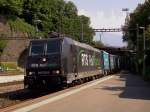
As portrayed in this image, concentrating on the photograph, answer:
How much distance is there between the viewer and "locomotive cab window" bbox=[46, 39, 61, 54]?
83.6 ft

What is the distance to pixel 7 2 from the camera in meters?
89.9

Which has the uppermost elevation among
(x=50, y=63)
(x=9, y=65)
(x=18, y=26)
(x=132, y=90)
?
(x=18, y=26)

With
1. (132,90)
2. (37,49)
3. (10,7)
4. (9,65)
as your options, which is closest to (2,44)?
(9,65)

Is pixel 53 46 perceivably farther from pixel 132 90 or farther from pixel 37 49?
pixel 132 90

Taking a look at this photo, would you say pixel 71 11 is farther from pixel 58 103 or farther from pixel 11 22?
pixel 58 103

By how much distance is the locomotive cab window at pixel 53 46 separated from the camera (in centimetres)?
2547

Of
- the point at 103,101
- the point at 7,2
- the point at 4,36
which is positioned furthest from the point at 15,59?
the point at 103,101

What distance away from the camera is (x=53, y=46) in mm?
25641

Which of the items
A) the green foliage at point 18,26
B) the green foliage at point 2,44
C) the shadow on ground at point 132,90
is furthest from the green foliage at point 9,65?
the shadow on ground at point 132,90

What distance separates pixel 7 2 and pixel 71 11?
4404cm

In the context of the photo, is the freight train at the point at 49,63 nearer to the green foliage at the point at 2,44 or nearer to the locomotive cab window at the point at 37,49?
the locomotive cab window at the point at 37,49

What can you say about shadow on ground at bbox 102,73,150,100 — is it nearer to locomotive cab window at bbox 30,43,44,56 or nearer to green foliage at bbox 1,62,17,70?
locomotive cab window at bbox 30,43,44,56

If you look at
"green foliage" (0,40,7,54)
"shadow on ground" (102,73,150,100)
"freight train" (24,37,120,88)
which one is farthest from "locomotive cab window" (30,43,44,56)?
"green foliage" (0,40,7,54)

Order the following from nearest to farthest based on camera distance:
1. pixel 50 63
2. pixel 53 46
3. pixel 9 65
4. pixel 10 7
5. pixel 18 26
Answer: pixel 50 63, pixel 53 46, pixel 9 65, pixel 18 26, pixel 10 7
